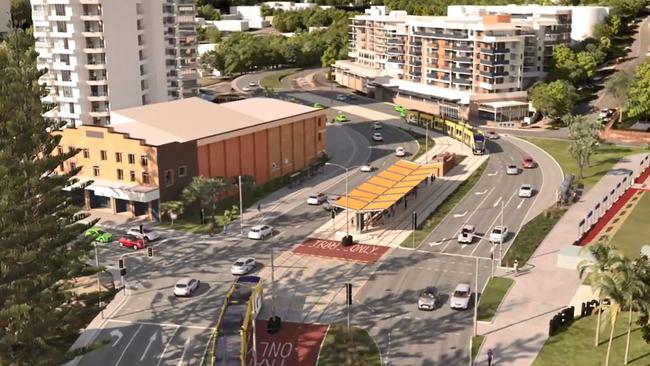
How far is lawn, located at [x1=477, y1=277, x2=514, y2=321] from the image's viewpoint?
2704 inches

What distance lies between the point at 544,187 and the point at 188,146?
5341 cm

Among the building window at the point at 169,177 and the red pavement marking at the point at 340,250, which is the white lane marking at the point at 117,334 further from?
the building window at the point at 169,177

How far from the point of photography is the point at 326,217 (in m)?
98.2

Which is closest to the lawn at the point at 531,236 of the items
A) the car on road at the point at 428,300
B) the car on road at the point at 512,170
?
the car on road at the point at 428,300

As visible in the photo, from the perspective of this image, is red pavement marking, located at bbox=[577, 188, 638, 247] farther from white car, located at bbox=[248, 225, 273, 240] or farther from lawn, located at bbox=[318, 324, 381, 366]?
white car, located at bbox=[248, 225, 273, 240]

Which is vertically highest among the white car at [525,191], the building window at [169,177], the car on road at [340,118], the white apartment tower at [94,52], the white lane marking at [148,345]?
the white apartment tower at [94,52]

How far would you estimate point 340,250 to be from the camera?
8594 cm

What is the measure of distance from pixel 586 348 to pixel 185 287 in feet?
126

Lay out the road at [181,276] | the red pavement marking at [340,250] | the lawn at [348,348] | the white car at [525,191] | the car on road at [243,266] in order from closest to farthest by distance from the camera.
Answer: the lawn at [348,348]
the road at [181,276]
the car on road at [243,266]
the red pavement marking at [340,250]
the white car at [525,191]

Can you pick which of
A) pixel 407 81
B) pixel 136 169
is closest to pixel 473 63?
pixel 407 81

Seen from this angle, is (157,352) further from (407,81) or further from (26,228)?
(407,81)

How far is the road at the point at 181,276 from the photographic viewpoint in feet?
209

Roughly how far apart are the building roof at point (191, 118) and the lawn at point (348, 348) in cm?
4563

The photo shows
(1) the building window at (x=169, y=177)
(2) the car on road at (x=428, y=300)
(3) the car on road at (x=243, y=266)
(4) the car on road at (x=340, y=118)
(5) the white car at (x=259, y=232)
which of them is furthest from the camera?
(4) the car on road at (x=340, y=118)
